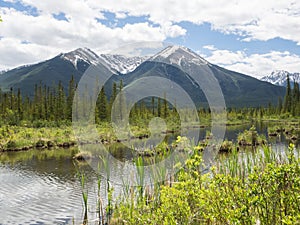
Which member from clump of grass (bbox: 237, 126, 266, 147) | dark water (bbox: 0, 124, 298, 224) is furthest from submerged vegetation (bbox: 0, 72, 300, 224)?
dark water (bbox: 0, 124, 298, 224)

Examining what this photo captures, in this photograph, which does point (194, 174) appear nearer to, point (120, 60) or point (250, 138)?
point (120, 60)

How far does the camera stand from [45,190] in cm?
1379

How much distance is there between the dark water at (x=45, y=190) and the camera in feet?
34.0

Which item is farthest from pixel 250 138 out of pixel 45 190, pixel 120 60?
pixel 45 190

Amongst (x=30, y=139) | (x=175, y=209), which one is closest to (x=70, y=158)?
(x=30, y=139)

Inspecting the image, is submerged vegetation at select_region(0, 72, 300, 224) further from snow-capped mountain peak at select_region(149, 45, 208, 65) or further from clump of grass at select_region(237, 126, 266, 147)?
snow-capped mountain peak at select_region(149, 45, 208, 65)

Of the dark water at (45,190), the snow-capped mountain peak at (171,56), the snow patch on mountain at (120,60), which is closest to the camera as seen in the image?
the dark water at (45,190)

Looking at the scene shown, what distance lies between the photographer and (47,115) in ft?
192

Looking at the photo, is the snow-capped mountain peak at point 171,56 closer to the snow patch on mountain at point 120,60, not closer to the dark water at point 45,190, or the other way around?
the snow patch on mountain at point 120,60

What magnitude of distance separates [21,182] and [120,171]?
178 inches

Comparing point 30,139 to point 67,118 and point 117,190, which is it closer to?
point 117,190

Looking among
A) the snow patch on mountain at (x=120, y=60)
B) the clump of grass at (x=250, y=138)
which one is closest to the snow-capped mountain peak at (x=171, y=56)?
the snow patch on mountain at (x=120, y=60)

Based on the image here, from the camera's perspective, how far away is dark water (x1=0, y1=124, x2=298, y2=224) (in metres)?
10.4

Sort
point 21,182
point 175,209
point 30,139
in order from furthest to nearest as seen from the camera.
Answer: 1. point 30,139
2. point 21,182
3. point 175,209
